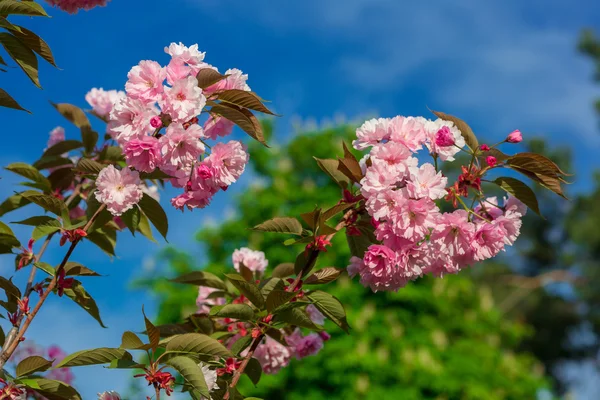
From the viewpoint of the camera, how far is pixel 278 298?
2.03 metres

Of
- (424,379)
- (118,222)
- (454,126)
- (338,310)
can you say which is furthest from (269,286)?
(424,379)

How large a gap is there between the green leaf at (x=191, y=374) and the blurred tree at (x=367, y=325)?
349 inches

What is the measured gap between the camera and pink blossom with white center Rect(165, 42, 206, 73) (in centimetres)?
207

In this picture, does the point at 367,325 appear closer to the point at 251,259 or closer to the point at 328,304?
the point at 251,259

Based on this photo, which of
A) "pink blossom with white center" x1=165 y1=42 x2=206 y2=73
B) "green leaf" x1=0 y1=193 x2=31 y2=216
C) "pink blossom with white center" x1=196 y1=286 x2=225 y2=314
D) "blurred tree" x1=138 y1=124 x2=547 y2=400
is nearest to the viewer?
"pink blossom with white center" x1=165 y1=42 x2=206 y2=73

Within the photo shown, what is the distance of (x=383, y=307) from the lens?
13469 mm

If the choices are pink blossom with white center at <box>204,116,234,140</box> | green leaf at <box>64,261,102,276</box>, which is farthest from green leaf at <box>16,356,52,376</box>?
pink blossom with white center at <box>204,116,234,140</box>

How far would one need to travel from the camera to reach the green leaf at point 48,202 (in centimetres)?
232

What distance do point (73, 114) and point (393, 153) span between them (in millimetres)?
1816

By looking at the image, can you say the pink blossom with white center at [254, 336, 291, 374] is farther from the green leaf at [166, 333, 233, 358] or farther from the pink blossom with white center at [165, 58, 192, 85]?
the pink blossom with white center at [165, 58, 192, 85]

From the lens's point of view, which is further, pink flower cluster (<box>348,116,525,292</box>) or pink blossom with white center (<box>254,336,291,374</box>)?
pink blossom with white center (<box>254,336,291,374</box>)

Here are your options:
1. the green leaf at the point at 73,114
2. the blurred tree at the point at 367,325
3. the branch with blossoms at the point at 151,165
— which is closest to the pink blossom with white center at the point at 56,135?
the green leaf at the point at 73,114

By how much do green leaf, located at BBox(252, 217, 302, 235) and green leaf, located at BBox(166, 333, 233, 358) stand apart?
40cm

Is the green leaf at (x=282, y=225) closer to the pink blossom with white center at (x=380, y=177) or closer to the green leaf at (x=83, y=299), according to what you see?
the pink blossom with white center at (x=380, y=177)
